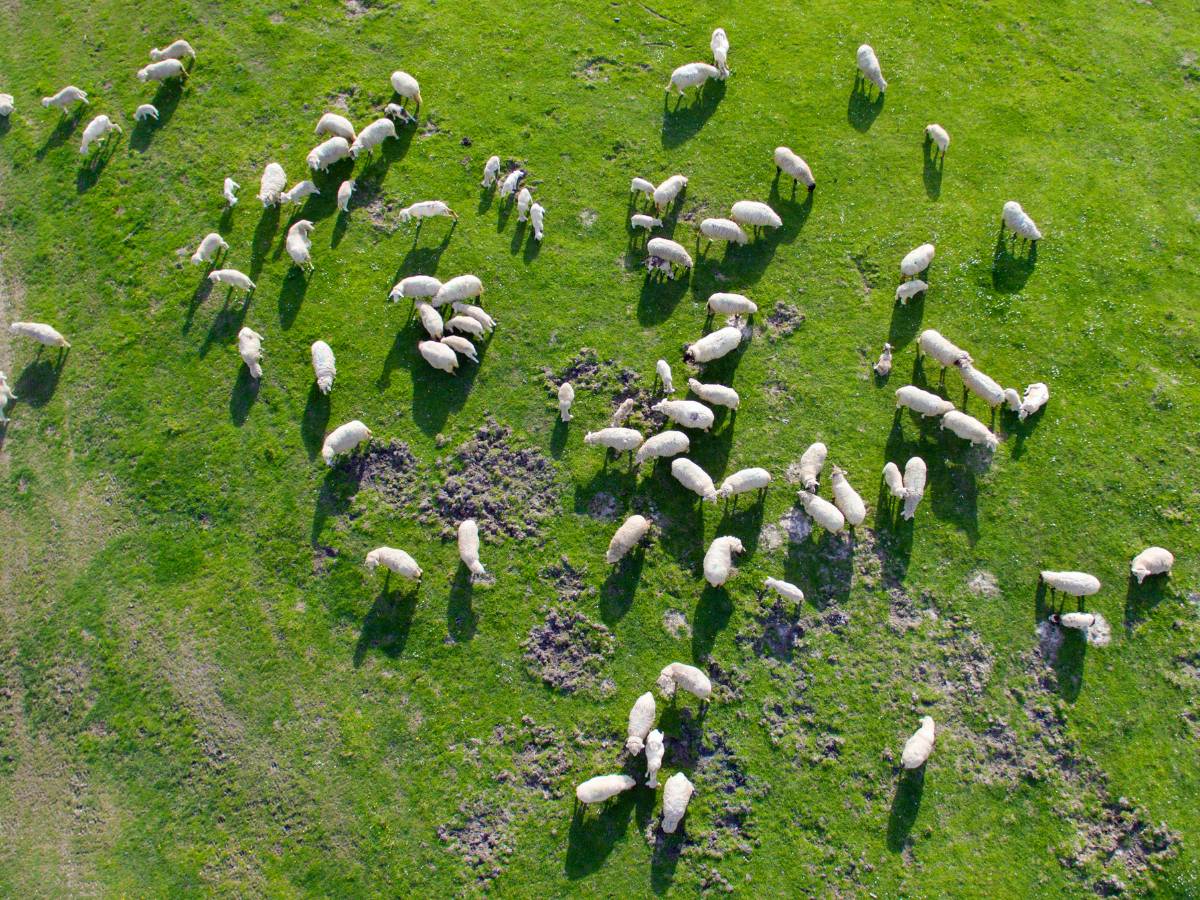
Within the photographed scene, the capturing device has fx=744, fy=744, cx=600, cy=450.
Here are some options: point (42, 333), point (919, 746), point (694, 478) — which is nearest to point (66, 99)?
point (42, 333)

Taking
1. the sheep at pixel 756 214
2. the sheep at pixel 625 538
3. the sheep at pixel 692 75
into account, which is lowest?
the sheep at pixel 625 538

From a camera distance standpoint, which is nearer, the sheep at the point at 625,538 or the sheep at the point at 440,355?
the sheep at the point at 625,538

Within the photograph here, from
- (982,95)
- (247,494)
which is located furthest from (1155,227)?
(247,494)

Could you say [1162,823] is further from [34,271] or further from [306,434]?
[34,271]

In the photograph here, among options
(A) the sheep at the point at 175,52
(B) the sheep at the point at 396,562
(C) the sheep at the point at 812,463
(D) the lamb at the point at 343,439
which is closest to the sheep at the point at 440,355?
(D) the lamb at the point at 343,439

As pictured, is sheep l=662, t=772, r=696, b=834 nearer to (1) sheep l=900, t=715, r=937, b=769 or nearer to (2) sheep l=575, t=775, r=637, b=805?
(2) sheep l=575, t=775, r=637, b=805

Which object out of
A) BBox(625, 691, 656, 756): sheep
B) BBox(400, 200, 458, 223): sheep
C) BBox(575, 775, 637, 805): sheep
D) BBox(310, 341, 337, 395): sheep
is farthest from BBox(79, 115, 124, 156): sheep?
BBox(575, 775, 637, 805): sheep

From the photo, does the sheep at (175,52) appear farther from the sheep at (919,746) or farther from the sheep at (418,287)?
the sheep at (919,746)
